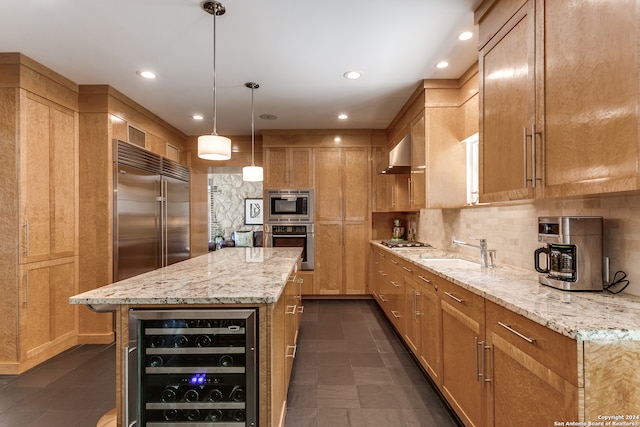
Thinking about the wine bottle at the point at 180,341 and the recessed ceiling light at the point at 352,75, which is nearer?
the wine bottle at the point at 180,341

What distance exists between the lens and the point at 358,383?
2502 millimetres

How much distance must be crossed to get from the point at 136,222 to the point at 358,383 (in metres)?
3.05

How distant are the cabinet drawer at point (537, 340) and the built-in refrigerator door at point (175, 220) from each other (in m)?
4.12

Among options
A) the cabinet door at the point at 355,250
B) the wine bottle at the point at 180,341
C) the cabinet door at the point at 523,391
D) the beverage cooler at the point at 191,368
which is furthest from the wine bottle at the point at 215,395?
the cabinet door at the point at 355,250

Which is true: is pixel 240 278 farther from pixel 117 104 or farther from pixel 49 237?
pixel 117 104

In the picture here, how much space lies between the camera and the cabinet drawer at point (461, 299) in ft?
5.33

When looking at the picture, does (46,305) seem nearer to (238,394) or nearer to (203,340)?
(203,340)

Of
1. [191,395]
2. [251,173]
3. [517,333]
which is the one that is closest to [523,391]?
[517,333]

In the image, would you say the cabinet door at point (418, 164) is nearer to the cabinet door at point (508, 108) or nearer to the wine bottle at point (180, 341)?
the cabinet door at point (508, 108)

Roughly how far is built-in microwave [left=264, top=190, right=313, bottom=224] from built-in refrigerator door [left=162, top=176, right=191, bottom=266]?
1.32 meters

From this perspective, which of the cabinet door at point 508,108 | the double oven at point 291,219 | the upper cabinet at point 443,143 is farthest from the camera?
the double oven at point 291,219

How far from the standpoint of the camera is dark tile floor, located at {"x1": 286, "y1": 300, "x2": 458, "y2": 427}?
2078 millimetres

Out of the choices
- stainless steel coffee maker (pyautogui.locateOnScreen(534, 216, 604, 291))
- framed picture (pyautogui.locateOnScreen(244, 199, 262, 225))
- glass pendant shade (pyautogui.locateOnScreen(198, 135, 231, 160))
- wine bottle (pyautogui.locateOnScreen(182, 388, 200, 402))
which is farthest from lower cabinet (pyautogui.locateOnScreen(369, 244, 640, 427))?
framed picture (pyautogui.locateOnScreen(244, 199, 262, 225))

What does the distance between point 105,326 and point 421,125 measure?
3.97m
